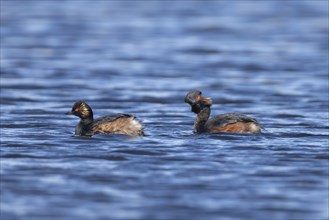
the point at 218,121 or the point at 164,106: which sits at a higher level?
the point at 218,121

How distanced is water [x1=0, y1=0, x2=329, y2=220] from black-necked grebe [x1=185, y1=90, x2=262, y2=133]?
0.18 m

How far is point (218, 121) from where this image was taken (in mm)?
18062

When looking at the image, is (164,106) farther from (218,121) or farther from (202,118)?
(218,121)

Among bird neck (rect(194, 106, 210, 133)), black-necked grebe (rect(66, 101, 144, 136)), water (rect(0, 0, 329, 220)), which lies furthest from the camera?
bird neck (rect(194, 106, 210, 133))

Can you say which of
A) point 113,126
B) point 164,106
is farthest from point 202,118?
point 164,106

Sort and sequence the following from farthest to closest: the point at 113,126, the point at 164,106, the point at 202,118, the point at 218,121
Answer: the point at 164,106 → the point at 202,118 → the point at 218,121 → the point at 113,126

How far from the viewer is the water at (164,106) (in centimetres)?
1353

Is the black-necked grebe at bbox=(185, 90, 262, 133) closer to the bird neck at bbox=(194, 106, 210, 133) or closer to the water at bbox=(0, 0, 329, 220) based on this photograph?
the bird neck at bbox=(194, 106, 210, 133)

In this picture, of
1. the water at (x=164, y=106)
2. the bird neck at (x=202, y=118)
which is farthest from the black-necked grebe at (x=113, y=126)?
the bird neck at (x=202, y=118)

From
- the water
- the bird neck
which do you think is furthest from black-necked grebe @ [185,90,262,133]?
the water

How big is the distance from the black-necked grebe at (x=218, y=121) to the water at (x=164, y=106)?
0.60 feet

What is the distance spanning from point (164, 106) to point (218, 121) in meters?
5.03

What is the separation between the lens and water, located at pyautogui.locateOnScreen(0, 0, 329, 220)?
44.4ft

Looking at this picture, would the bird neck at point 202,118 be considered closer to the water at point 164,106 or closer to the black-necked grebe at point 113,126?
the water at point 164,106
